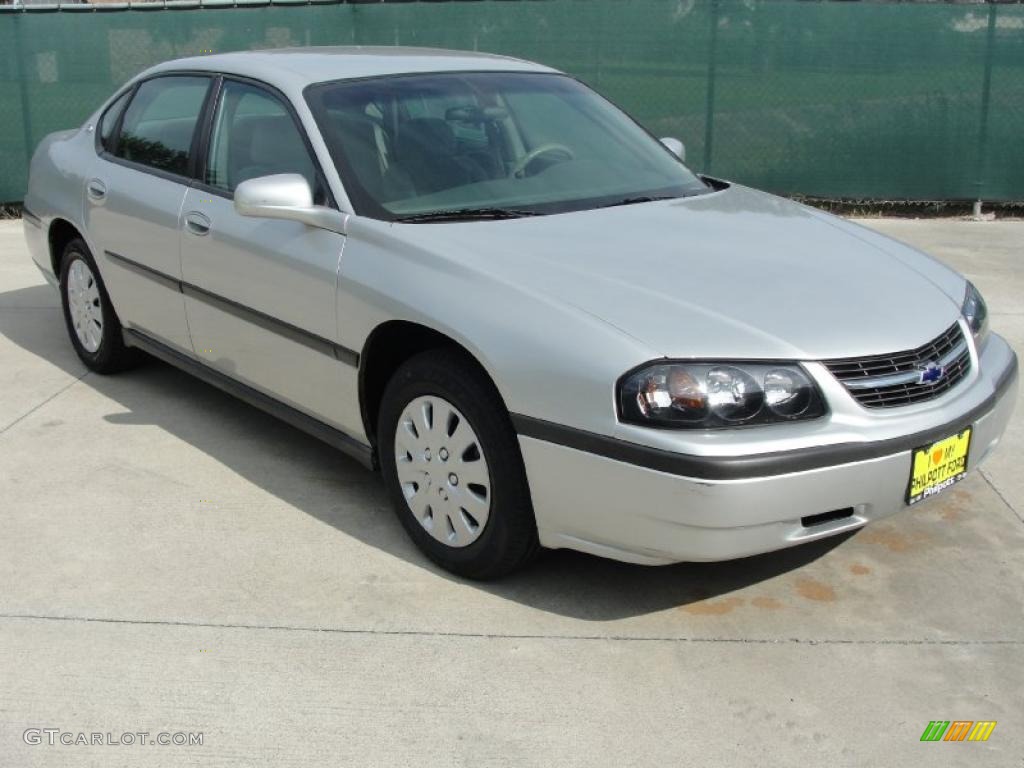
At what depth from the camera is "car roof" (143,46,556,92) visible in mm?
4645

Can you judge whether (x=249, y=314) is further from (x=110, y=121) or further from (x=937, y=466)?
(x=937, y=466)

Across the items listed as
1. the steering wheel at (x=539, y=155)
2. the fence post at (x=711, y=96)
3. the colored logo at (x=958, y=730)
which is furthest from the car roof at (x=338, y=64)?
the fence post at (x=711, y=96)

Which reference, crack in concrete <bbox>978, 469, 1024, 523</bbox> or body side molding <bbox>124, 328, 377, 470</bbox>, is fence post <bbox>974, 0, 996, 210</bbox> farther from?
body side molding <bbox>124, 328, 377, 470</bbox>

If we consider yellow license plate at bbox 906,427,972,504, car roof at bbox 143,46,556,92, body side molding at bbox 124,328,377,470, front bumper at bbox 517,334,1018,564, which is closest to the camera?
front bumper at bbox 517,334,1018,564

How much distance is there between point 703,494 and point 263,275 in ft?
6.42

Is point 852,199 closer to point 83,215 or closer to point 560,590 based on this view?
point 83,215

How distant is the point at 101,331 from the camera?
231 inches

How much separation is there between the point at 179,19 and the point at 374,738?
9275 mm

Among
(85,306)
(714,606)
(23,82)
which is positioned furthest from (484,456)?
Result: (23,82)

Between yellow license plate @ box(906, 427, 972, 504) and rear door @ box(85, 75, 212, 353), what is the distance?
2.97 m

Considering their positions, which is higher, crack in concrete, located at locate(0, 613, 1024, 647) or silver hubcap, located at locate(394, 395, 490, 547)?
silver hubcap, located at locate(394, 395, 490, 547)

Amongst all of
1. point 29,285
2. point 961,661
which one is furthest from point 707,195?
point 29,285

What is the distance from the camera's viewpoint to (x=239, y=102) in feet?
15.9

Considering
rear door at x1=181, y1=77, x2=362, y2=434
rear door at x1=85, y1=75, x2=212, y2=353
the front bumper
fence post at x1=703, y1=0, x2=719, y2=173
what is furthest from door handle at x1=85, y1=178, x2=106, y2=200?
fence post at x1=703, y1=0, x2=719, y2=173
